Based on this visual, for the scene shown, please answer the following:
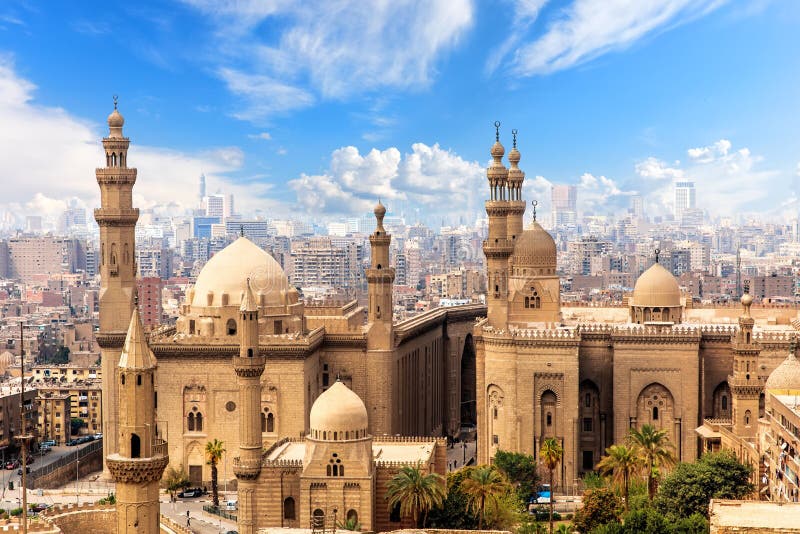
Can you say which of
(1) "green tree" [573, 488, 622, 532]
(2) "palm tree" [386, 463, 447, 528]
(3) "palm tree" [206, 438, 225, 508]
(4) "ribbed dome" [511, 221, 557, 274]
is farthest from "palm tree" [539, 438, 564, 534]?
(3) "palm tree" [206, 438, 225, 508]

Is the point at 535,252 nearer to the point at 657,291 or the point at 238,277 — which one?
the point at 657,291

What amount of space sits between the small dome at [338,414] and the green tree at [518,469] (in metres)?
9.42

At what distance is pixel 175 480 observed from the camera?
48.2 metres

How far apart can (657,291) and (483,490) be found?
48.4ft

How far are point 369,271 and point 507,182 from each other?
25.1ft

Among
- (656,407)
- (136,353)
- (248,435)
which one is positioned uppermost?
(136,353)

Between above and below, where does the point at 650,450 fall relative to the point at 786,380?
below

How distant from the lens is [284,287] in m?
50.2

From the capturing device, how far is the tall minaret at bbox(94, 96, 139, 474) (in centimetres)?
5094

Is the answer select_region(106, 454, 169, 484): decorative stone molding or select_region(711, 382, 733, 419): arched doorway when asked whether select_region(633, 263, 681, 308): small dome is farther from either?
select_region(106, 454, 169, 484): decorative stone molding

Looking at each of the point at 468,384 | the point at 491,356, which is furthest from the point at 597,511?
the point at 468,384

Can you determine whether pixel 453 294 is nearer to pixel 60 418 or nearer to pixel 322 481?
pixel 60 418

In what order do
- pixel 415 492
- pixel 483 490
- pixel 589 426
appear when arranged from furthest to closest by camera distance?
1. pixel 589 426
2. pixel 483 490
3. pixel 415 492

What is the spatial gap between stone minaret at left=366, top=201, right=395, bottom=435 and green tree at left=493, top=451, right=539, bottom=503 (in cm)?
650
